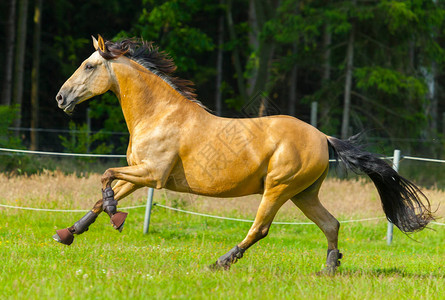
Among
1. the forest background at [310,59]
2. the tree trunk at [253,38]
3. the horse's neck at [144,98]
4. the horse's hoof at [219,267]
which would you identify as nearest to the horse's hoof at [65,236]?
the horse's neck at [144,98]

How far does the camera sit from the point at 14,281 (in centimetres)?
459

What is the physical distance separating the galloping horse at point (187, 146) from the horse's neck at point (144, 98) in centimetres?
1

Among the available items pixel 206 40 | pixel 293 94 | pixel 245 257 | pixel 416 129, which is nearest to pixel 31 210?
pixel 245 257

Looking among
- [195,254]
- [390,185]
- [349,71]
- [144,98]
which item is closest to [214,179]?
[144,98]

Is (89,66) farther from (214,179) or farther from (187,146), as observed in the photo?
(214,179)

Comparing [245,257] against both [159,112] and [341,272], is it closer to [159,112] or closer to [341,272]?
[341,272]

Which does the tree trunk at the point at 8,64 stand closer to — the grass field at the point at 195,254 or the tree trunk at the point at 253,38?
the grass field at the point at 195,254

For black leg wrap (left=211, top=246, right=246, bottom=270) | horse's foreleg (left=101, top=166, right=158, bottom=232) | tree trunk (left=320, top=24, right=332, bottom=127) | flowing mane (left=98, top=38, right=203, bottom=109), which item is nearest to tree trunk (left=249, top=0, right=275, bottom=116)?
tree trunk (left=320, top=24, right=332, bottom=127)

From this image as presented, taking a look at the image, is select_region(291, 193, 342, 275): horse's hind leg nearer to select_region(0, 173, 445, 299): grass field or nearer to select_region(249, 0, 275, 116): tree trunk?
select_region(0, 173, 445, 299): grass field

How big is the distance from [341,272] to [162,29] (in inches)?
639

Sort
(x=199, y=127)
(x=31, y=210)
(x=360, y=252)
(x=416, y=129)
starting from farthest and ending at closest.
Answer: (x=416, y=129), (x=31, y=210), (x=360, y=252), (x=199, y=127)

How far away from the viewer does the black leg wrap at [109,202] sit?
5.40 meters

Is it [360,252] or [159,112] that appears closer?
[159,112]

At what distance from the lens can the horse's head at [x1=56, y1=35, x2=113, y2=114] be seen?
5750 mm
